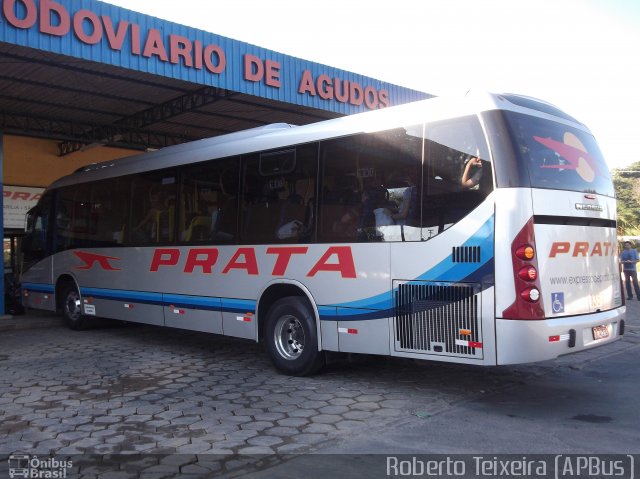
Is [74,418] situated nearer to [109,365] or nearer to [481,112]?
[109,365]

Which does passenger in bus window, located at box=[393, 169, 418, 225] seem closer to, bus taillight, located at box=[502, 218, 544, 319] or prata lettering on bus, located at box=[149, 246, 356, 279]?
prata lettering on bus, located at box=[149, 246, 356, 279]

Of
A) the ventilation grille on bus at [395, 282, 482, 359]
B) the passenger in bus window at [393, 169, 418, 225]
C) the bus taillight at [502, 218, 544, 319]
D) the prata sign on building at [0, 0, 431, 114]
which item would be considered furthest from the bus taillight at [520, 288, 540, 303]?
the prata sign on building at [0, 0, 431, 114]

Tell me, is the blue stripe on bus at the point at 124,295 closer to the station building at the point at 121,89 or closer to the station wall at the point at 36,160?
the station building at the point at 121,89

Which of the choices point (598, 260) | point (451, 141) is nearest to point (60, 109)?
point (451, 141)

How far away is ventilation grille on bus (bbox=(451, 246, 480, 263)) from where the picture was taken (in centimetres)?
540

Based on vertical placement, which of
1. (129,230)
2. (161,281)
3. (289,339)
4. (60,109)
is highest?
(60,109)

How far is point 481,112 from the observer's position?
18.1 feet

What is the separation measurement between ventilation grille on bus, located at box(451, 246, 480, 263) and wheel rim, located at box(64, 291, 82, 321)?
26.6ft

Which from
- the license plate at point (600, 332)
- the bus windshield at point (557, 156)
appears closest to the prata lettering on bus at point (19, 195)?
the bus windshield at point (557, 156)

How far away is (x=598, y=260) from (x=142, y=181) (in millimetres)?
6844

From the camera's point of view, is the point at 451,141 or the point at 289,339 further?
the point at 289,339

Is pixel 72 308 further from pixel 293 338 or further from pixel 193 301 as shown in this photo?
pixel 293 338

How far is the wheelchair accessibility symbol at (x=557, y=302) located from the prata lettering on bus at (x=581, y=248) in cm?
37

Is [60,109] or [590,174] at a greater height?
[60,109]
